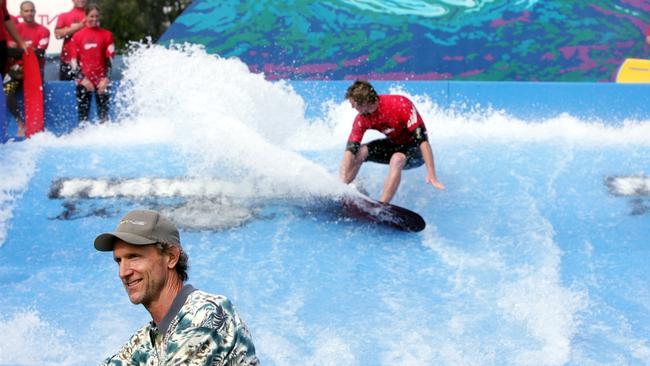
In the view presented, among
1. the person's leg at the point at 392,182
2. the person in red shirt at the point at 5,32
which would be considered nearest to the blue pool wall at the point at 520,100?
the person in red shirt at the point at 5,32

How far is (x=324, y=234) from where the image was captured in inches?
252

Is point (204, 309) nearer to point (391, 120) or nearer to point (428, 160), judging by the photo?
point (428, 160)

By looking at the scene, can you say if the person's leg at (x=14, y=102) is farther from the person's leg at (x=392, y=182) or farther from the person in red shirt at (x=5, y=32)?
the person's leg at (x=392, y=182)

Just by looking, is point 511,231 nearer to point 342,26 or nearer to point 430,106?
point 430,106

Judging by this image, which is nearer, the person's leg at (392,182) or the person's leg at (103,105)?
the person's leg at (392,182)

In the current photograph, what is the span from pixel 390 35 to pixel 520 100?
2102 millimetres

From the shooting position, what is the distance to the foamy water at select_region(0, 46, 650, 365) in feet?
15.9

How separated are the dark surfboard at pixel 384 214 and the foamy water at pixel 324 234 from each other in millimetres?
105

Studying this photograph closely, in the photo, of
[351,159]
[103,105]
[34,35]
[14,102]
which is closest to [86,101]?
[103,105]

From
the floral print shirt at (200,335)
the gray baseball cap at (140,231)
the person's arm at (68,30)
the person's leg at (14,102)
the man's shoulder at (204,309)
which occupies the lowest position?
the person's leg at (14,102)

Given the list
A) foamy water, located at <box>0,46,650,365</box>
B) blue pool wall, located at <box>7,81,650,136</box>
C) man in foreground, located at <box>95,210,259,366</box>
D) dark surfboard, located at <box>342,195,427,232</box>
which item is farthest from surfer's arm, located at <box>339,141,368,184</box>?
man in foreground, located at <box>95,210,259,366</box>

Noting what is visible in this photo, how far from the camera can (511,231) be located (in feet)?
21.0

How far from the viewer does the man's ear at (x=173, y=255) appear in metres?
2.19

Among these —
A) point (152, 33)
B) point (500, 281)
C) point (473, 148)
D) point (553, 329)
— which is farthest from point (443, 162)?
point (152, 33)
